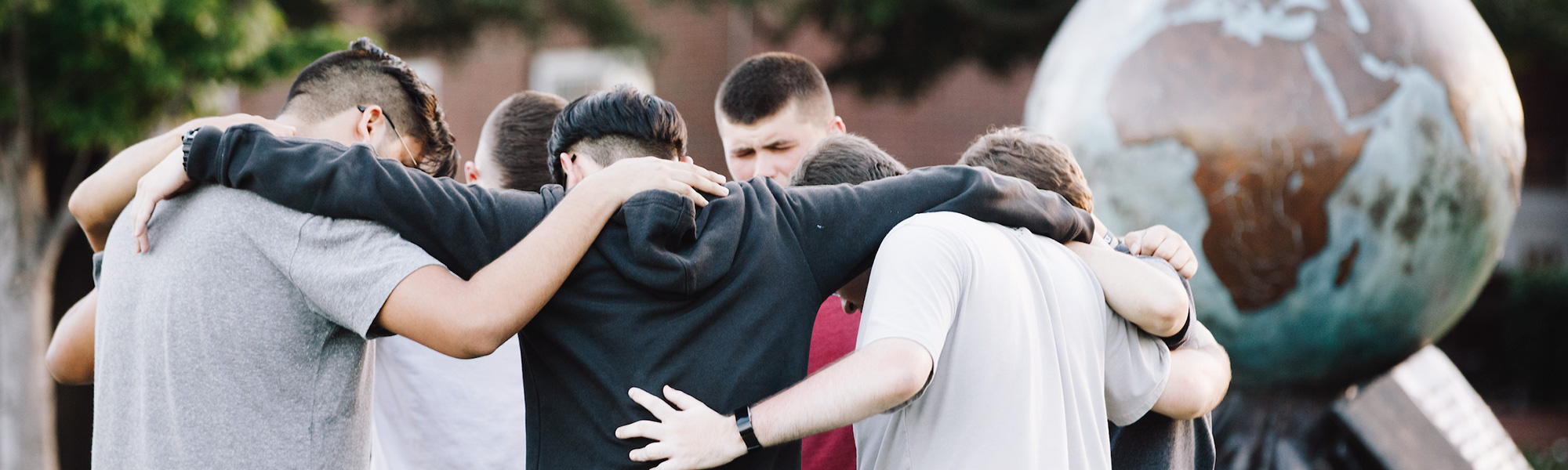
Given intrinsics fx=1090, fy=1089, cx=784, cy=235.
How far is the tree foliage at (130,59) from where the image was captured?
5.44m

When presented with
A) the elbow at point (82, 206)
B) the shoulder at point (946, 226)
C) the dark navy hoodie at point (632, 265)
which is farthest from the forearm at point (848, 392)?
the elbow at point (82, 206)

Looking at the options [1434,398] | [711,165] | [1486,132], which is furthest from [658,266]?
[711,165]

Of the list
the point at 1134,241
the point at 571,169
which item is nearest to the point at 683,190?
the point at 571,169

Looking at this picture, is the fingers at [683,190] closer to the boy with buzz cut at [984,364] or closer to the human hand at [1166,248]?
the boy with buzz cut at [984,364]

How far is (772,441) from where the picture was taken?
75.4 inches

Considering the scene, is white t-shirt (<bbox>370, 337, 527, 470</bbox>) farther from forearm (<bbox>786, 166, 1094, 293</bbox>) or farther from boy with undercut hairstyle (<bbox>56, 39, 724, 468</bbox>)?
forearm (<bbox>786, 166, 1094, 293</bbox>)

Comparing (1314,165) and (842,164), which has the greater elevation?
(842,164)

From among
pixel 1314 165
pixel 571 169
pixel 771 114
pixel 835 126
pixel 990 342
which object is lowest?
pixel 1314 165

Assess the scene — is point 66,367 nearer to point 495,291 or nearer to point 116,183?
point 116,183

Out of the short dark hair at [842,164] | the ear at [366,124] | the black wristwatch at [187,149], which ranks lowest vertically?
the short dark hair at [842,164]

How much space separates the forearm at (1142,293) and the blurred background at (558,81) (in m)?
2.15

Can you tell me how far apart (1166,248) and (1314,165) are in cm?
186

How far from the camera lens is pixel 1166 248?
98.0 inches

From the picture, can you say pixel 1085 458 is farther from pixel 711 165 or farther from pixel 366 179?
pixel 711 165
